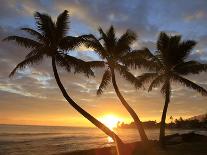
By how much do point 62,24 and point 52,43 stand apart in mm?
1704

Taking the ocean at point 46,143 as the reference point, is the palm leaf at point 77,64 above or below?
above

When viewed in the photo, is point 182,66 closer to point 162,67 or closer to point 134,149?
point 162,67

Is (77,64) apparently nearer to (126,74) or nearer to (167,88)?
(126,74)

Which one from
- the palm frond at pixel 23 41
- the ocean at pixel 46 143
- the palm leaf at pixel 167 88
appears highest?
the palm frond at pixel 23 41

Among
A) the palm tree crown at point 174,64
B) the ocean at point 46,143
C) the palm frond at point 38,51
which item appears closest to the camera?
the palm frond at point 38,51

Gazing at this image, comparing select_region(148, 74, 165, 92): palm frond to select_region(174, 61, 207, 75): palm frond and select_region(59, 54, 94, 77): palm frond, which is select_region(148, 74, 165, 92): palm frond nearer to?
select_region(174, 61, 207, 75): palm frond

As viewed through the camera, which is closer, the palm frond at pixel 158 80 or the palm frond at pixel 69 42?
the palm frond at pixel 69 42

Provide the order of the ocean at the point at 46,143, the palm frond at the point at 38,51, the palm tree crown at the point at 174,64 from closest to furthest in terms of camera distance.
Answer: the palm frond at the point at 38,51
the palm tree crown at the point at 174,64
the ocean at the point at 46,143

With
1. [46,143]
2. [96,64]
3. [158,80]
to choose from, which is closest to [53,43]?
[96,64]

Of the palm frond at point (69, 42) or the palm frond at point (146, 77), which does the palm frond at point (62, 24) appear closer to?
the palm frond at point (69, 42)

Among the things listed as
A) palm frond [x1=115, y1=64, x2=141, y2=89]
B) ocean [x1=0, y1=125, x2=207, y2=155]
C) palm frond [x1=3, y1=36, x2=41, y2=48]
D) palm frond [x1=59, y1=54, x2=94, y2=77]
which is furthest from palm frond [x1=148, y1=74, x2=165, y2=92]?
ocean [x1=0, y1=125, x2=207, y2=155]

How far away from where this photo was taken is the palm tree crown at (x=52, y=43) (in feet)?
72.1

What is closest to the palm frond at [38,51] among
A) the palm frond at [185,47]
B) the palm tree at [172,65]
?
the palm tree at [172,65]

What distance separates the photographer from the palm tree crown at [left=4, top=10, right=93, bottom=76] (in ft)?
72.1
